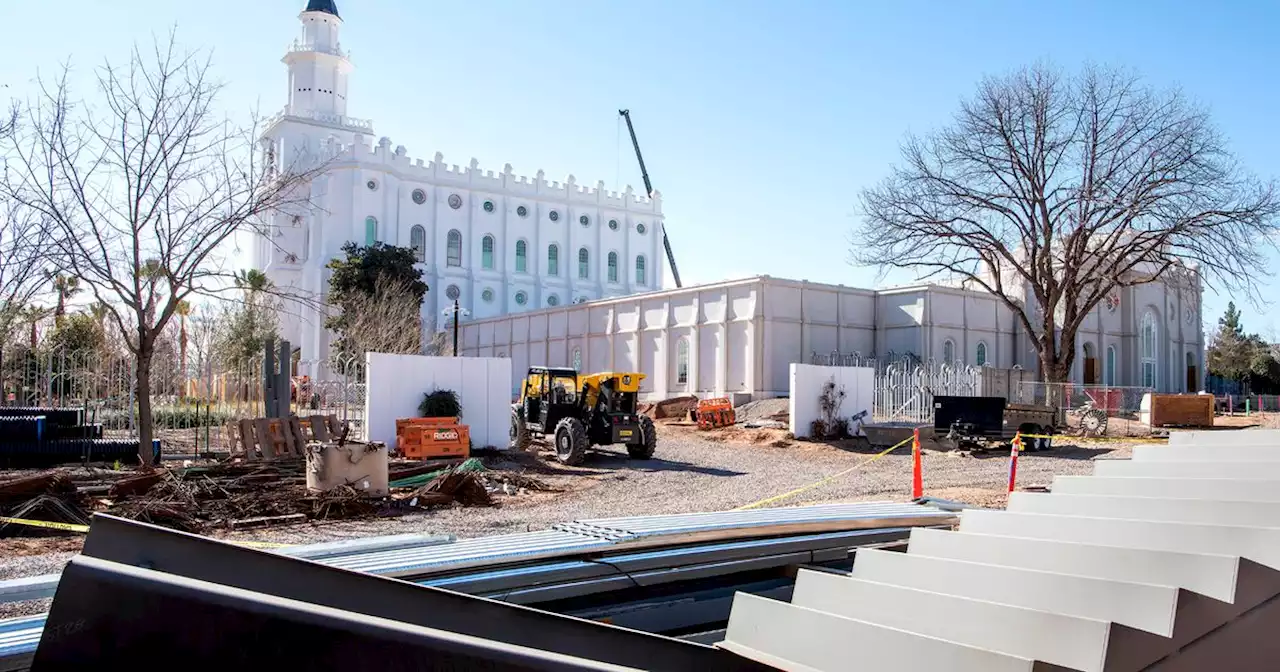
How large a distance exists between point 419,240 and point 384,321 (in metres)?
24.3

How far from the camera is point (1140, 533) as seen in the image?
3787 millimetres

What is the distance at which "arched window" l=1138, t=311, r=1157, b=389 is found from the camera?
48969mm

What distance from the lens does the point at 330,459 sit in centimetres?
1363

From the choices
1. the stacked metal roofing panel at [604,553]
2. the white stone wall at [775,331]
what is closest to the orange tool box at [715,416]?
the white stone wall at [775,331]

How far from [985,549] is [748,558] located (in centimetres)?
199

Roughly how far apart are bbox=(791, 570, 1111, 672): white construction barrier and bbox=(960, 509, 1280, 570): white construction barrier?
2.80ft

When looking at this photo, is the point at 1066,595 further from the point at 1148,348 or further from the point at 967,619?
the point at 1148,348

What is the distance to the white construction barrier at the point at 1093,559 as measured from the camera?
3.25m

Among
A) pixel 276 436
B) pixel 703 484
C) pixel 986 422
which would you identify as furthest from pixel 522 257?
pixel 703 484

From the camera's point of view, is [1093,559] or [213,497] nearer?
[1093,559]

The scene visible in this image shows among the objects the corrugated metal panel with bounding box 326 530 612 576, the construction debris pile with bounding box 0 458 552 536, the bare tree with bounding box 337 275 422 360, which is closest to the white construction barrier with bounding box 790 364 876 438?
the construction debris pile with bounding box 0 458 552 536

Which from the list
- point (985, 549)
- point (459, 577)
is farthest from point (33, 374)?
point (985, 549)

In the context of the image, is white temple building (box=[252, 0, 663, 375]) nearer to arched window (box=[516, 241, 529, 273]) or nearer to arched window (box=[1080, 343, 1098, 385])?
arched window (box=[516, 241, 529, 273])

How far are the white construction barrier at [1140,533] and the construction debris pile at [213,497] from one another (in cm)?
975
